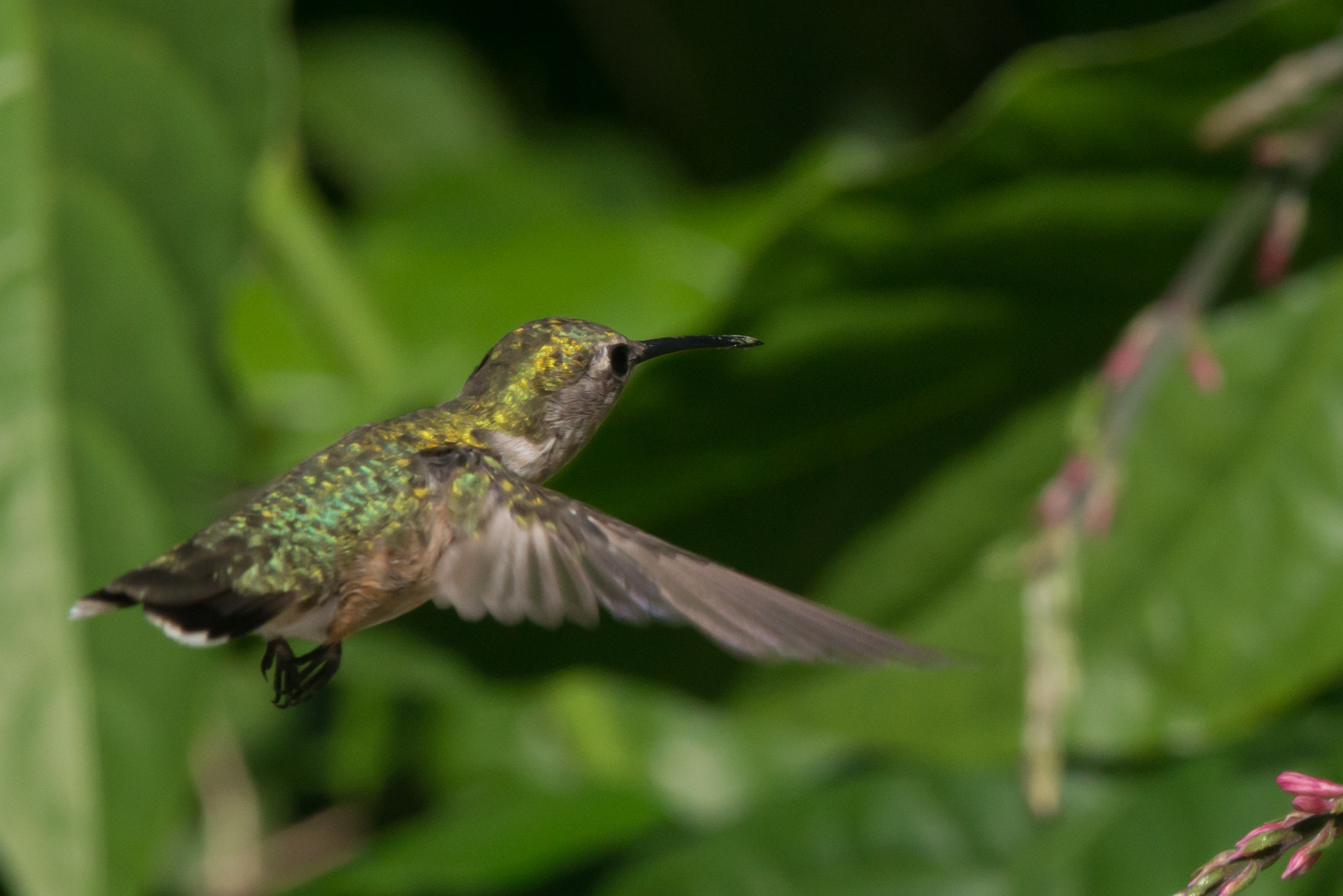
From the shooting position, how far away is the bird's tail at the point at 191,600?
2.67 feet

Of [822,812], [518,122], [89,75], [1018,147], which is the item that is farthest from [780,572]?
[518,122]

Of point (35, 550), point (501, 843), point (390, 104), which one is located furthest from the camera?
point (390, 104)

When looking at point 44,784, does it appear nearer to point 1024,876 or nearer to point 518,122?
point 1024,876

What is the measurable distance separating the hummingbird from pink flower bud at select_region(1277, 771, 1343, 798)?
0.19 meters

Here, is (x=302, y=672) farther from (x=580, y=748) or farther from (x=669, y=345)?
(x=580, y=748)

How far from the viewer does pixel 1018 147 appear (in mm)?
1581

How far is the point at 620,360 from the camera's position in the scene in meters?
0.93

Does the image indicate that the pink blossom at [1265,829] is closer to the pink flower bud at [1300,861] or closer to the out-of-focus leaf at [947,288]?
the pink flower bud at [1300,861]

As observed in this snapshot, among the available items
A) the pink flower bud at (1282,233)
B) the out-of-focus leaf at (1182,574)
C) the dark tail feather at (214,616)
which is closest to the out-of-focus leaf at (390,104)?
the out-of-focus leaf at (1182,574)

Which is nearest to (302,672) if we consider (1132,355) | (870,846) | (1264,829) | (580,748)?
(1264,829)

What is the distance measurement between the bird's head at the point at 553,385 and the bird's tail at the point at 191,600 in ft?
0.58

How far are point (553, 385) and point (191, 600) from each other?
0.26m

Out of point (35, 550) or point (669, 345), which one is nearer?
point (669, 345)

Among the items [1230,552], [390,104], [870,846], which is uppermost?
[390,104]
